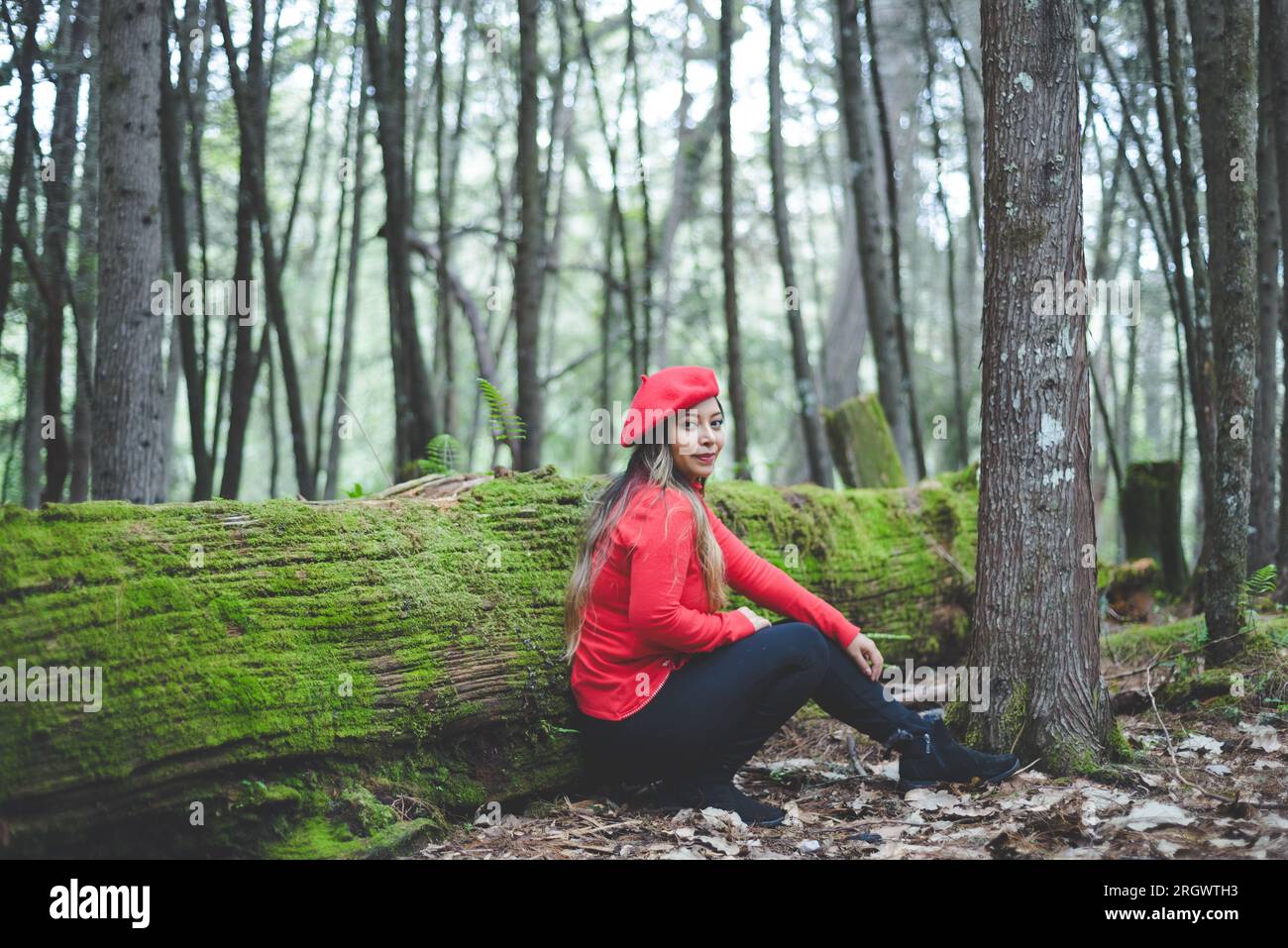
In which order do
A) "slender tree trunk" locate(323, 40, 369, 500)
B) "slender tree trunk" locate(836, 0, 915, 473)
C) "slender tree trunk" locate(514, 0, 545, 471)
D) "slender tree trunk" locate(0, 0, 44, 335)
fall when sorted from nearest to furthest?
"slender tree trunk" locate(0, 0, 44, 335) → "slender tree trunk" locate(514, 0, 545, 471) → "slender tree trunk" locate(836, 0, 915, 473) → "slender tree trunk" locate(323, 40, 369, 500)

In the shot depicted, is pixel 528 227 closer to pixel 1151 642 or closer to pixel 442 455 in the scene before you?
pixel 442 455

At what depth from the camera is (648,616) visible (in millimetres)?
3453

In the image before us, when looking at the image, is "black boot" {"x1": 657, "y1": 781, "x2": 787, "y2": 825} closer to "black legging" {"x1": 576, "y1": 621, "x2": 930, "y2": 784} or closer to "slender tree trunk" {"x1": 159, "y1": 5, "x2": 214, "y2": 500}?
"black legging" {"x1": 576, "y1": 621, "x2": 930, "y2": 784}

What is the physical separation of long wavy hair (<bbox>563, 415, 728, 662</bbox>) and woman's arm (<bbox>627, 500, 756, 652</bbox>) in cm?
9

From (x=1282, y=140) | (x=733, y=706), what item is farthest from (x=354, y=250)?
(x=1282, y=140)

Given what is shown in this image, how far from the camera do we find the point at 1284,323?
575 cm

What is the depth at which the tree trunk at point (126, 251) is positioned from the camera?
4996 millimetres

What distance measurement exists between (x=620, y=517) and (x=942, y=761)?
155 centimetres

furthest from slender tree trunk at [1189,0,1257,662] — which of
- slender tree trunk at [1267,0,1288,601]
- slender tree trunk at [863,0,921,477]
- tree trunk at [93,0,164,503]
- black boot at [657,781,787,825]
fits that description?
tree trunk at [93,0,164,503]

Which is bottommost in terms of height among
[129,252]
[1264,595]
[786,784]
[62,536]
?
[786,784]

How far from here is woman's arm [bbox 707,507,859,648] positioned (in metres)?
3.80
